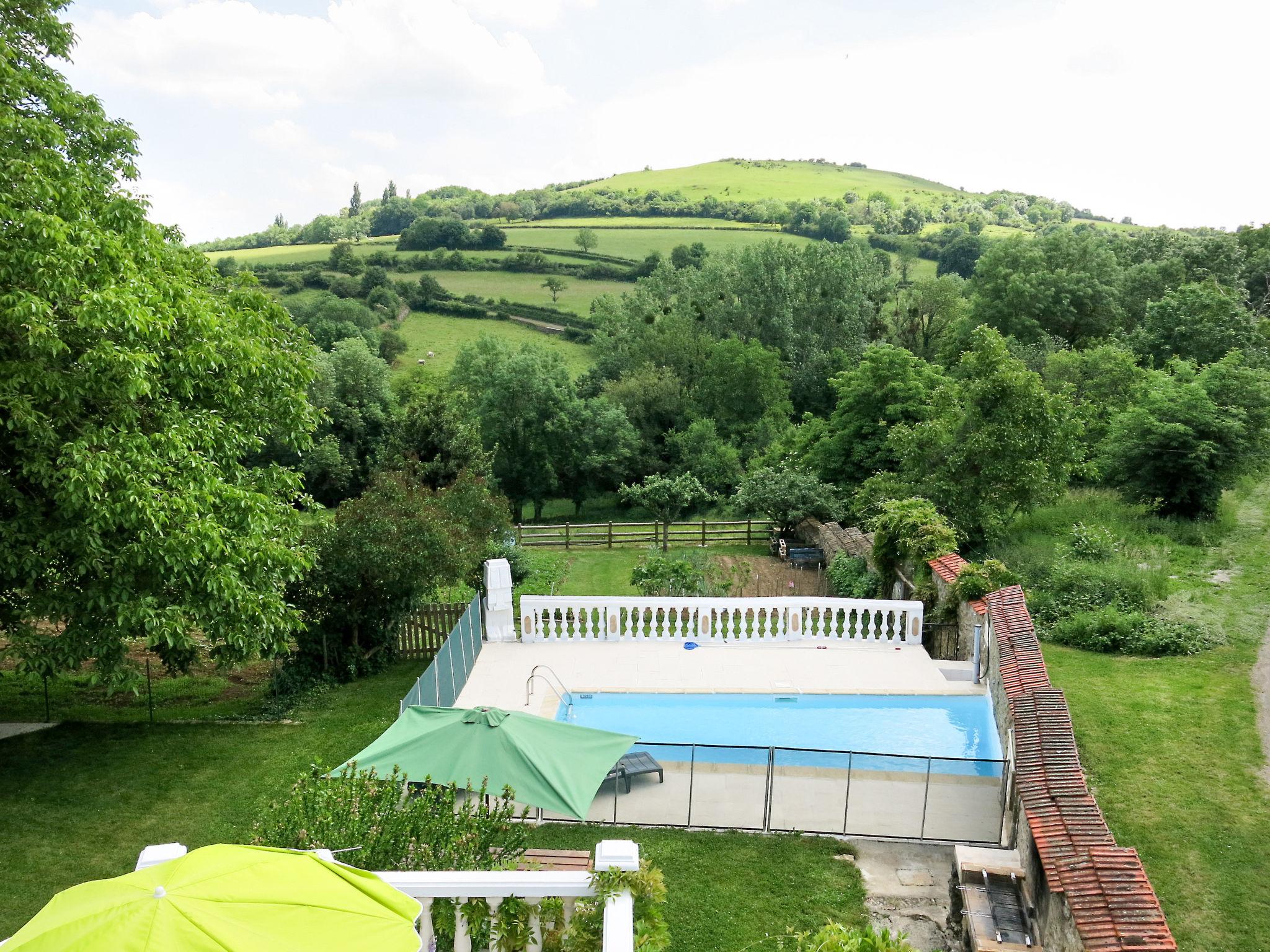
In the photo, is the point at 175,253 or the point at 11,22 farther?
the point at 175,253

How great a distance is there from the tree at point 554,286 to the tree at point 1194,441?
6521 centimetres

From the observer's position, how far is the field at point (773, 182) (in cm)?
12825

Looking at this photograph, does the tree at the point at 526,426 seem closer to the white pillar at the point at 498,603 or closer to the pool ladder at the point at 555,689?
the white pillar at the point at 498,603

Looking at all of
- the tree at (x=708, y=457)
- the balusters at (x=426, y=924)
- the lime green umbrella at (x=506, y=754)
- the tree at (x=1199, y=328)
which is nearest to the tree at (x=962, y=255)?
the tree at (x=708, y=457)

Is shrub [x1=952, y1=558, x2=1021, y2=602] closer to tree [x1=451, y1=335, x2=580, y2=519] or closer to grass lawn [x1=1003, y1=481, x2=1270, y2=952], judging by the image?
grass lawn [x1=1003, y1=481, x2=1270, y2=952]

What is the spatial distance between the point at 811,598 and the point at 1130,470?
11831 millimetres

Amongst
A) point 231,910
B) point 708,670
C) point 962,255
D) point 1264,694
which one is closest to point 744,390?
point 708,670

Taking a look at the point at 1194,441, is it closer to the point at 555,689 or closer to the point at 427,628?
the point at 555,689

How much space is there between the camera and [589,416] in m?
50.9

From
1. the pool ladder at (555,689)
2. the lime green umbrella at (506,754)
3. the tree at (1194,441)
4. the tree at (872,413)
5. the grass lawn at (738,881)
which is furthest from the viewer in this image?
the tree at (872,413)

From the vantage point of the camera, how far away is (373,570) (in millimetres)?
15719

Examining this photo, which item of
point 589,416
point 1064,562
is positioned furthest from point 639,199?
point 1064,562

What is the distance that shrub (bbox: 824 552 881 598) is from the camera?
2072 centimetres

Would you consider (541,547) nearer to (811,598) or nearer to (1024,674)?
(811,598)
